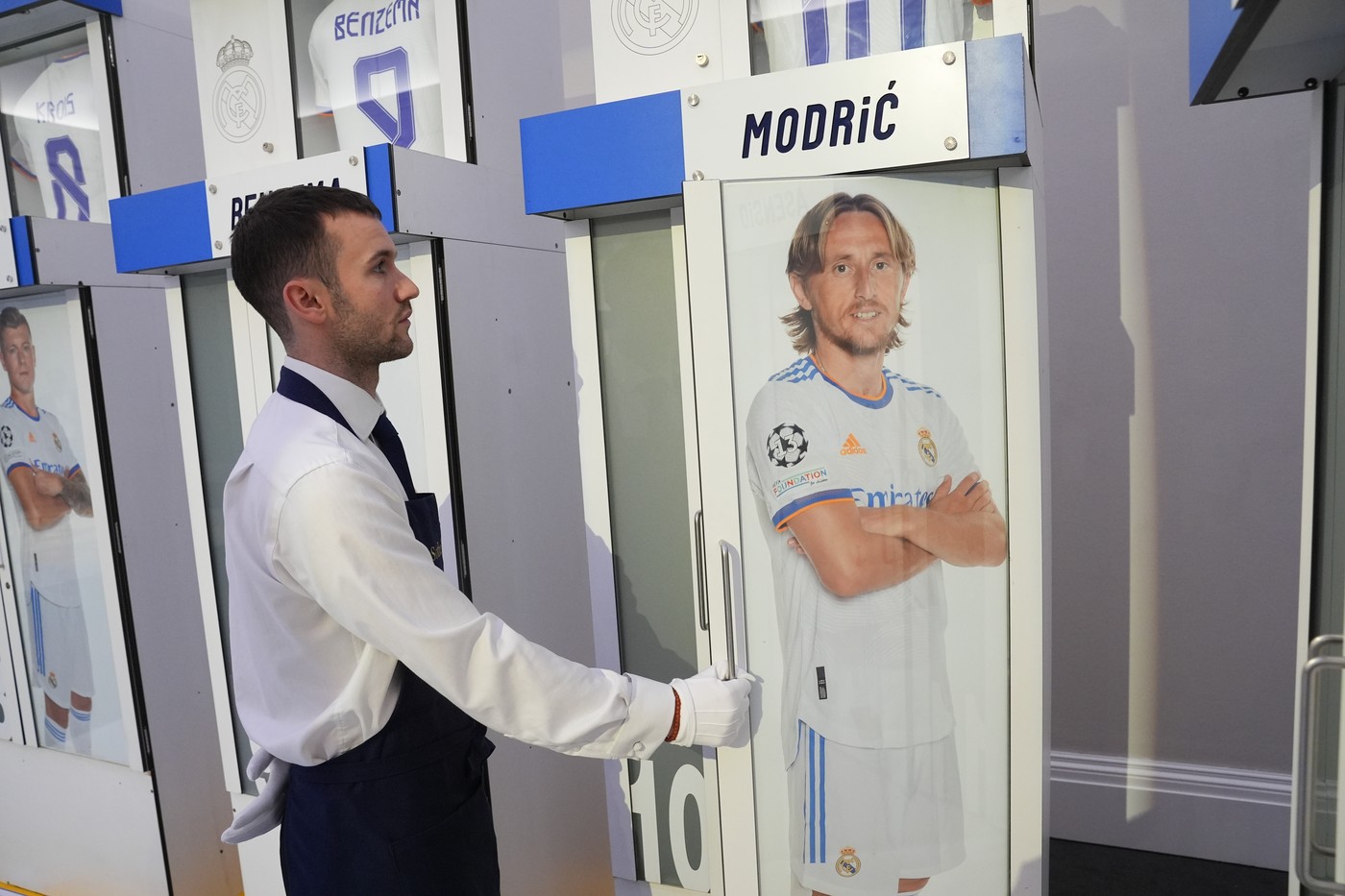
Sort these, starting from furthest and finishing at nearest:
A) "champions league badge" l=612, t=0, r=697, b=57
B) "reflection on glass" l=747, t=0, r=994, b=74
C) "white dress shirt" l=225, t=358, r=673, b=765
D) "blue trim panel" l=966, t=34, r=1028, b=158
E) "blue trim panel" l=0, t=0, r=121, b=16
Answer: "blue trim panel" l=0, t=0, r=121, b=16 → "champions league badge" l=612, t=0, r=697, b=57 → "reflection on glass" l=747, t=0, r=994, b=74 → "blue trim panel" l=966, t=34, r=1028, b=158 → "white dress shirt" l=225, t=358, r=673, b=765

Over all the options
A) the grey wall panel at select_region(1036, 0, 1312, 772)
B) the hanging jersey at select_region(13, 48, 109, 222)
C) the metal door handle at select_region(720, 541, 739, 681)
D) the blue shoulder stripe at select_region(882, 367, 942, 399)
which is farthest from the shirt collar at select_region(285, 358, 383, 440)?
the grey wall panel at select_region(1036, 0, 1312, 772)

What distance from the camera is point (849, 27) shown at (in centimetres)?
186

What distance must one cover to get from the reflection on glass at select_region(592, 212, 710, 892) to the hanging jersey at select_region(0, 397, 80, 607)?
6.39 feet

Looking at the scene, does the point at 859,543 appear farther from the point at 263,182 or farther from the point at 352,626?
the point at 263,182

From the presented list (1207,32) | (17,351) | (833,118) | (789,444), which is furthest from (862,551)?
(17,351)

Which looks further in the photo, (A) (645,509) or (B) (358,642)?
(A) (645,509)

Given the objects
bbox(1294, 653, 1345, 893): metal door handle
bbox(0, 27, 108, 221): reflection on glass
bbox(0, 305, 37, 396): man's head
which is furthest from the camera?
bbox(0, 305, 37, 396): man's head

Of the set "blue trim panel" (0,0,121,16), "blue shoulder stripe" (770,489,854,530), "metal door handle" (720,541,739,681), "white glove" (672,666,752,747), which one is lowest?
"white glove" (672,666,752,747)

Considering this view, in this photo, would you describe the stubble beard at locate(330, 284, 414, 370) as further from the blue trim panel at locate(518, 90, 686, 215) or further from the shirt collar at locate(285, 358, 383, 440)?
the blue trim panel at locate(518, 90, 686, 215)

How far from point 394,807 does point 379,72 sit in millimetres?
1763

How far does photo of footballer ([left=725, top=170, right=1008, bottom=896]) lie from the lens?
5.95ft

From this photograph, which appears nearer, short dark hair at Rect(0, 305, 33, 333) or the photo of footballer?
the photo of footballer

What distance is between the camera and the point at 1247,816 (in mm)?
2916

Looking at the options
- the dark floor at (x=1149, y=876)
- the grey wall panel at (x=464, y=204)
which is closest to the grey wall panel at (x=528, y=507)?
the grey wall panel at (x=464, y=204)
